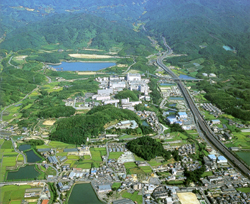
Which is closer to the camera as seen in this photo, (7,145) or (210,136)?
(7,145)

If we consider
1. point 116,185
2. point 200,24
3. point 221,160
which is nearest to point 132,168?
point 116,185

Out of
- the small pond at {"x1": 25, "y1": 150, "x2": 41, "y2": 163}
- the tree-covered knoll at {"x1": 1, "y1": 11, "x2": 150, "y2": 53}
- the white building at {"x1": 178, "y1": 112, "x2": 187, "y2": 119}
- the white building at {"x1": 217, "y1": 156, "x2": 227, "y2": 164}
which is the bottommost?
the white building at {"x1": 217, "y1": 156, "x2": 227, "y2": 164}

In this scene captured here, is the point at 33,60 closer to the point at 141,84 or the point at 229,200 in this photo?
the point at 141,84

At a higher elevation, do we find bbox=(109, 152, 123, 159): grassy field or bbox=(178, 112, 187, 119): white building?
bbox=(178, 112, 187, 119): white building

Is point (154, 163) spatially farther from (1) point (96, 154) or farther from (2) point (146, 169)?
(1) point (96, 154)

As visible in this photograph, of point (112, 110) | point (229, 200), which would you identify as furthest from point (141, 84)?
point (229, 200)

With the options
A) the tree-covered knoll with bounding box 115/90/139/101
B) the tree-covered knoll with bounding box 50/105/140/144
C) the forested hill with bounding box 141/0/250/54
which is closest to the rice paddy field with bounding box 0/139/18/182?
the tree-covered knoll with bounding box 50/105/140/144

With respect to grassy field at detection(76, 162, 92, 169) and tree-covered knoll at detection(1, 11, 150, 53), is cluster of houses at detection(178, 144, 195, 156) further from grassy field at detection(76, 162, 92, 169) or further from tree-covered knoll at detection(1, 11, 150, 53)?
tree-covered knoll at detection(1, 11, 150, 53)

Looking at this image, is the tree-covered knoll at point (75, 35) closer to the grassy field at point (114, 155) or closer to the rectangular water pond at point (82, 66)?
the rectangular water pond at point (82, 66)
